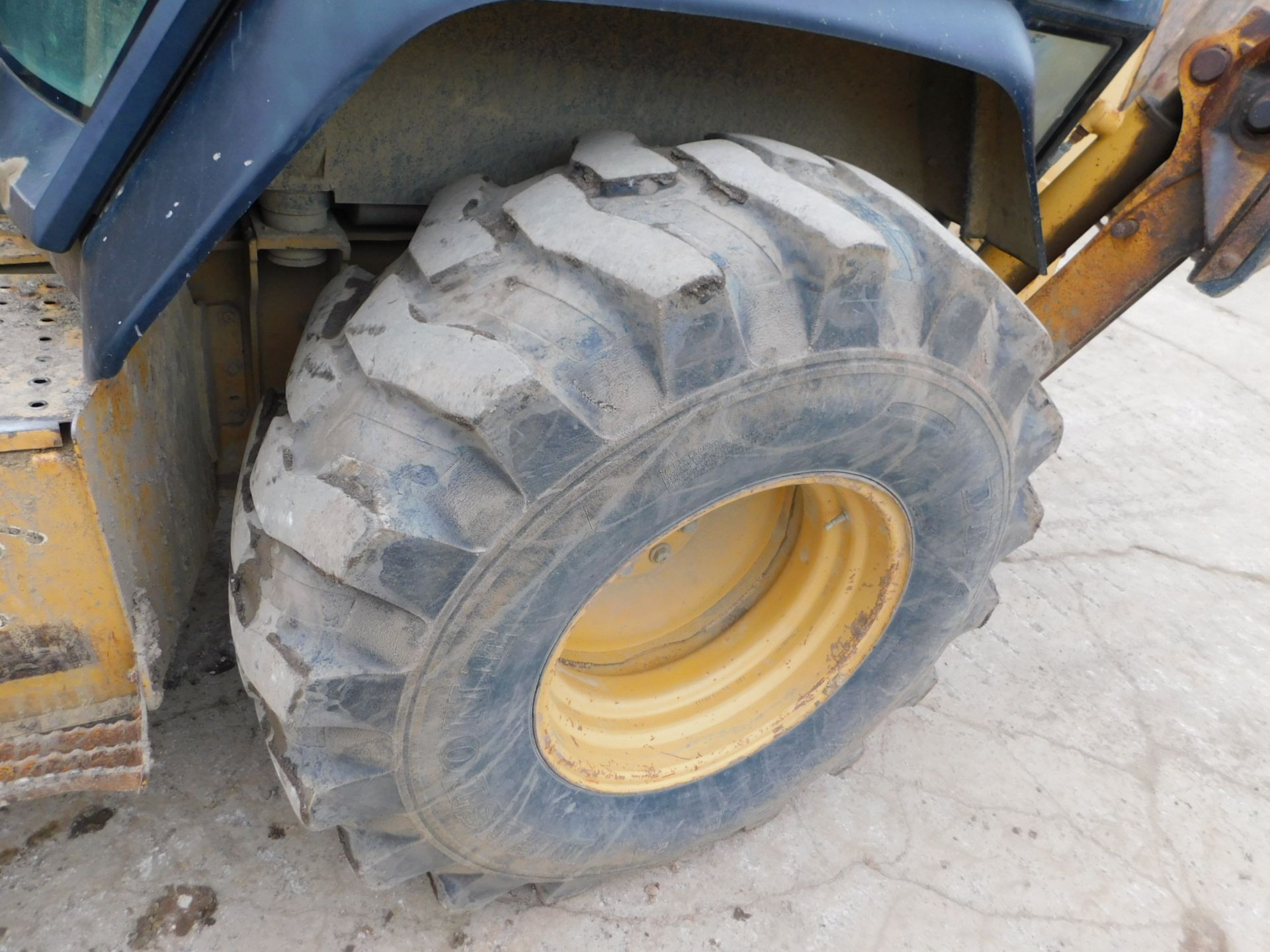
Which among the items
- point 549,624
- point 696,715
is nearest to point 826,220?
point 549,624

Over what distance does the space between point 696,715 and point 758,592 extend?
27 cm

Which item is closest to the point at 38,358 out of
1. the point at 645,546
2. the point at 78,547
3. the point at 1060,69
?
the point at 78,547

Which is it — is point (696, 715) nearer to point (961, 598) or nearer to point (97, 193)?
point (961, 598)

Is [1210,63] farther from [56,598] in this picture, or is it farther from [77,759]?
[77,759]

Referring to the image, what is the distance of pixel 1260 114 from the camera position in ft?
4.94

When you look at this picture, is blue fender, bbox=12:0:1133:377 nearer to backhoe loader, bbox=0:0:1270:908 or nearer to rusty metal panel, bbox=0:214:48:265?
backhoe loader, bbox=0:0:1270:908

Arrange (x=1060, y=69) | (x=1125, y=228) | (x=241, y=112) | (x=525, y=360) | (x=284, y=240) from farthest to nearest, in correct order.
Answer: (x=1125, y=228)
(x=1060, y=69)
(x=284, y=240)
(x=525, y=360)
(x=241, y=112)

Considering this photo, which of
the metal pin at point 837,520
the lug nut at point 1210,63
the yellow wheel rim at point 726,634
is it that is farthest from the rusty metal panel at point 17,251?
the lug nut at point 1210,63

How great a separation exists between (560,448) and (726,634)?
32.4 inches

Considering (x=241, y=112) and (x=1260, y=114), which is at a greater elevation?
(x=1260, y=114)

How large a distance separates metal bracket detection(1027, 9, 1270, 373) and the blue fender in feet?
2.48

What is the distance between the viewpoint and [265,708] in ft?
4.02

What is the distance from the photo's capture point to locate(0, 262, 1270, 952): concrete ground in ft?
5.21

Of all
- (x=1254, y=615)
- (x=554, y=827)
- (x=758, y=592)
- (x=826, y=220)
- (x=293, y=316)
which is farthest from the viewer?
(x=1254, y=615)
